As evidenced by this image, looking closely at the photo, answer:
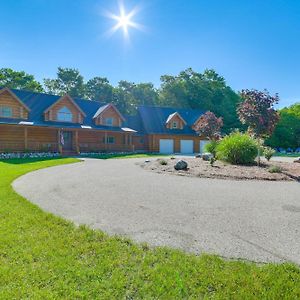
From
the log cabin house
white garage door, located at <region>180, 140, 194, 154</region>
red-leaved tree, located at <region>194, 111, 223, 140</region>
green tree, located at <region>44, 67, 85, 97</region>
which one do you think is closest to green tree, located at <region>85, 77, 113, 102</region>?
green tree, located at <region>44, 67, 85, 97</region>

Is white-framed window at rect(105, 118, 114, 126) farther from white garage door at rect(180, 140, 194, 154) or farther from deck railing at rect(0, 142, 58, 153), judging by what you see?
white garage door at rect(180, 140, 194, 154)

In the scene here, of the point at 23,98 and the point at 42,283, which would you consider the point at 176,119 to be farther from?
the point at 42,283

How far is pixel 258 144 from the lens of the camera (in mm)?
14398

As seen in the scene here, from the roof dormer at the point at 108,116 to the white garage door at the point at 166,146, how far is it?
21.4 feet

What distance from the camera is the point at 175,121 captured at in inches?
1407

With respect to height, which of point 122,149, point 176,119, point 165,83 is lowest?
point 122,149

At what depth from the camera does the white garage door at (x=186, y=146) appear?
117ft

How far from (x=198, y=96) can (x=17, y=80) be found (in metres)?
33.2

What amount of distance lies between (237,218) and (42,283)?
397cm

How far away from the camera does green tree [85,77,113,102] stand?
166 ft

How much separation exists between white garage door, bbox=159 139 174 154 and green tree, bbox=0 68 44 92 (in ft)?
88.5

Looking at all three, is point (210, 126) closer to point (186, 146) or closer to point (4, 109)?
point (186, 146)

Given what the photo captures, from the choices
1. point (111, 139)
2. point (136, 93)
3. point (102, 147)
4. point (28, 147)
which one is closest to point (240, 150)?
point (102, 147)

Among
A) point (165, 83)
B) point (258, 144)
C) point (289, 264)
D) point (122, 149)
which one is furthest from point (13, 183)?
point (165, 83)
